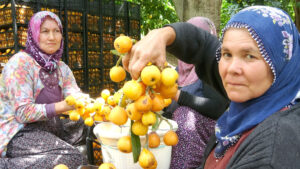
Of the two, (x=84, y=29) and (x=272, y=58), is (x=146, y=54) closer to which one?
(x=272, y=58)

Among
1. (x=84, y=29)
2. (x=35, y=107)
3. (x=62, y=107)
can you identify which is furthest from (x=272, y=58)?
(x=84, y=29)

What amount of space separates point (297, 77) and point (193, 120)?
1.25 m

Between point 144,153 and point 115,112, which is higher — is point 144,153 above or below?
below

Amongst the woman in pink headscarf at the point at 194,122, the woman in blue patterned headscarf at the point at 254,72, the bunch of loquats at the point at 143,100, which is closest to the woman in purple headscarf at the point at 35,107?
the woman in pink headscarf at the point at 194,122

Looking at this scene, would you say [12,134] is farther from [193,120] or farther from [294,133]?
[294,133]

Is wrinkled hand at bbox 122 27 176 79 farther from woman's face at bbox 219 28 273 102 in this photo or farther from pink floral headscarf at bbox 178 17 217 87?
pink floral headscarf at bbox 178 17 217 87

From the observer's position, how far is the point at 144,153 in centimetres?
116

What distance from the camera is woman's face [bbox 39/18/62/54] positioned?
2727 millimetres

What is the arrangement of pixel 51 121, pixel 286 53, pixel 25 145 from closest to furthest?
pixel 286 53 < pixel 25 145 < pixel 51 121

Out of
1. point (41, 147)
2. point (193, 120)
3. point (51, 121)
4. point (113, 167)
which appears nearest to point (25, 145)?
point (41, 147)

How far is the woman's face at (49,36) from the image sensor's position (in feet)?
8.95

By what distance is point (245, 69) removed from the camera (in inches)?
39.3

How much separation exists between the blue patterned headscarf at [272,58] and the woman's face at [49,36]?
86.9 inches

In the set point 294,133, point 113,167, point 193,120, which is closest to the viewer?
A: point 294,133
